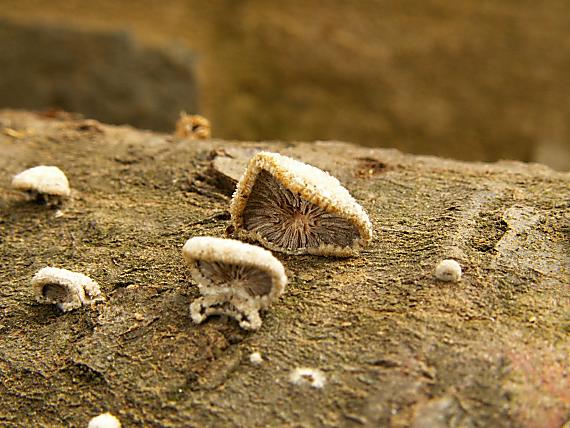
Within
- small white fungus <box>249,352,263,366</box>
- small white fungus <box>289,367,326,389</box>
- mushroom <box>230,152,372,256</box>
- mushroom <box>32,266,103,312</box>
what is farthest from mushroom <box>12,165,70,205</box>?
small white fungus <box>289,367,326,389</box>

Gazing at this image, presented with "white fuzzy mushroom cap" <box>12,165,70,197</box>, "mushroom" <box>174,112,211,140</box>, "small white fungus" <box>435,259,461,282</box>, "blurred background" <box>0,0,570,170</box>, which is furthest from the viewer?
"blurred background" <box>0,0,570,170</box>

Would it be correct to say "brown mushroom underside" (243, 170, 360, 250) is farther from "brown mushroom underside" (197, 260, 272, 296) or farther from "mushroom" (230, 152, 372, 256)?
"brown mushroom underside" (197, 260, 272, 296)

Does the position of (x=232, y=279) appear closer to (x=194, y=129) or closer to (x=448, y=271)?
(x=448, y=271)

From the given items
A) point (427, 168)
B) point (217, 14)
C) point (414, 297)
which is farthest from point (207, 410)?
point (217, 14)

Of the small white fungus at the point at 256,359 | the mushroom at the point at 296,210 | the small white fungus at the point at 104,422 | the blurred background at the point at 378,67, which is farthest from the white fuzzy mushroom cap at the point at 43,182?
the blurred background at the point at 378,67

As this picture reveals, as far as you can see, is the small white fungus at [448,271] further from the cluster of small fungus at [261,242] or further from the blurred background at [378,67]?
the blurred background at [378,67]


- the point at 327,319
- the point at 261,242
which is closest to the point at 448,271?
the point at 327,319

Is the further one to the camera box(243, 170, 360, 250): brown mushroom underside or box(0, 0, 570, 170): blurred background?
box(0, 0, 570, 170): blurred background

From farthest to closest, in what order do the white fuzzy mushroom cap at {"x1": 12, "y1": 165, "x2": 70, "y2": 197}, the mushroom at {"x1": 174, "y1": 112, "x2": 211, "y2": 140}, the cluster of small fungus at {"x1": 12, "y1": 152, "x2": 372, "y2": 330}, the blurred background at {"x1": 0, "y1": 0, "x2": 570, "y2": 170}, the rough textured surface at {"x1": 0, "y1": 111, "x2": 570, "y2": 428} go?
1. the blurred background at {"x1": 0, "y1": 0, "x2": 570, "y2": 170}
2. the mushroom at {"x1": 174, "y1": 112, "x2": 211, "y2": 140}
3. the white fuzzy mushroom cap at {"x1": 12, "y1": 165, "x2": 70, "y2": 197}
4. the cluster of small fungus at {"x1": 12, "y1": 152, "x2": 372, "y2": 330}
5. the rough textured surface at {"x1": 0, "y1": 111, "x2": 570, "y2": 428}
